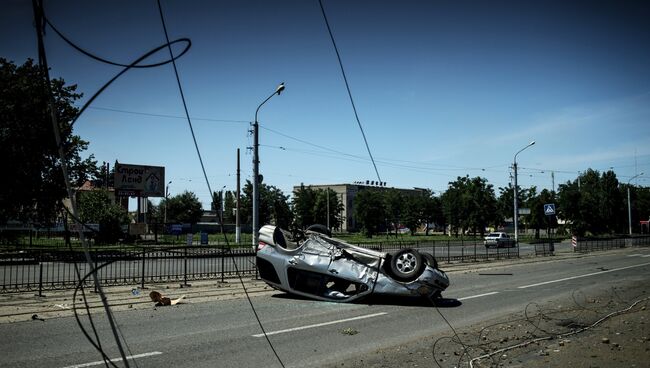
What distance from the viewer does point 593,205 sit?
6419cm

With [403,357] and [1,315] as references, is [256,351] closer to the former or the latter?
[403,357]

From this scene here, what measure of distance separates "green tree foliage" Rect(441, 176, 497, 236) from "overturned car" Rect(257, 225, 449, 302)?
5620cm

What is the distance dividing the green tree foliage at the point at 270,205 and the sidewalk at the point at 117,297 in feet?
155

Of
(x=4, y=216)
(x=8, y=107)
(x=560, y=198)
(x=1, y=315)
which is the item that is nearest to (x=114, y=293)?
(x=1, y=315)

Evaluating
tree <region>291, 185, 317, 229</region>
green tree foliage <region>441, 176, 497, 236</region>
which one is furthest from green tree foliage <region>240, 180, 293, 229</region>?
green tree foliage <region>441, 176, 497, 236</region>

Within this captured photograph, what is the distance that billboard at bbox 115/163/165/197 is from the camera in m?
44.8

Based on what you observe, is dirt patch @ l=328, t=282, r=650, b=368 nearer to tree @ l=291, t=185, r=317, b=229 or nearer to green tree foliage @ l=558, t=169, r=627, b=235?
green tree foliage @ l=558, t=169, r=627, b=235

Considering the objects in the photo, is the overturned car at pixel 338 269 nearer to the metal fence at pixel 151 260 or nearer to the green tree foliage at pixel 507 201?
the metal fence at pixel 151 260

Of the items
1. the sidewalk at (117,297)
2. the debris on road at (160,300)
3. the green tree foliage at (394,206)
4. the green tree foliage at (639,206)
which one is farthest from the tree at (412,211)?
the debris on road at (160,300)

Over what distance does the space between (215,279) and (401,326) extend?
9.80 m

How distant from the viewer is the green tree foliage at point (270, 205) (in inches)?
2566

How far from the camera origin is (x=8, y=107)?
2389 centimetres

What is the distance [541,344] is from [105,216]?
136ft

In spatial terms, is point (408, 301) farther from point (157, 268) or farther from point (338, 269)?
point (157, 268)
